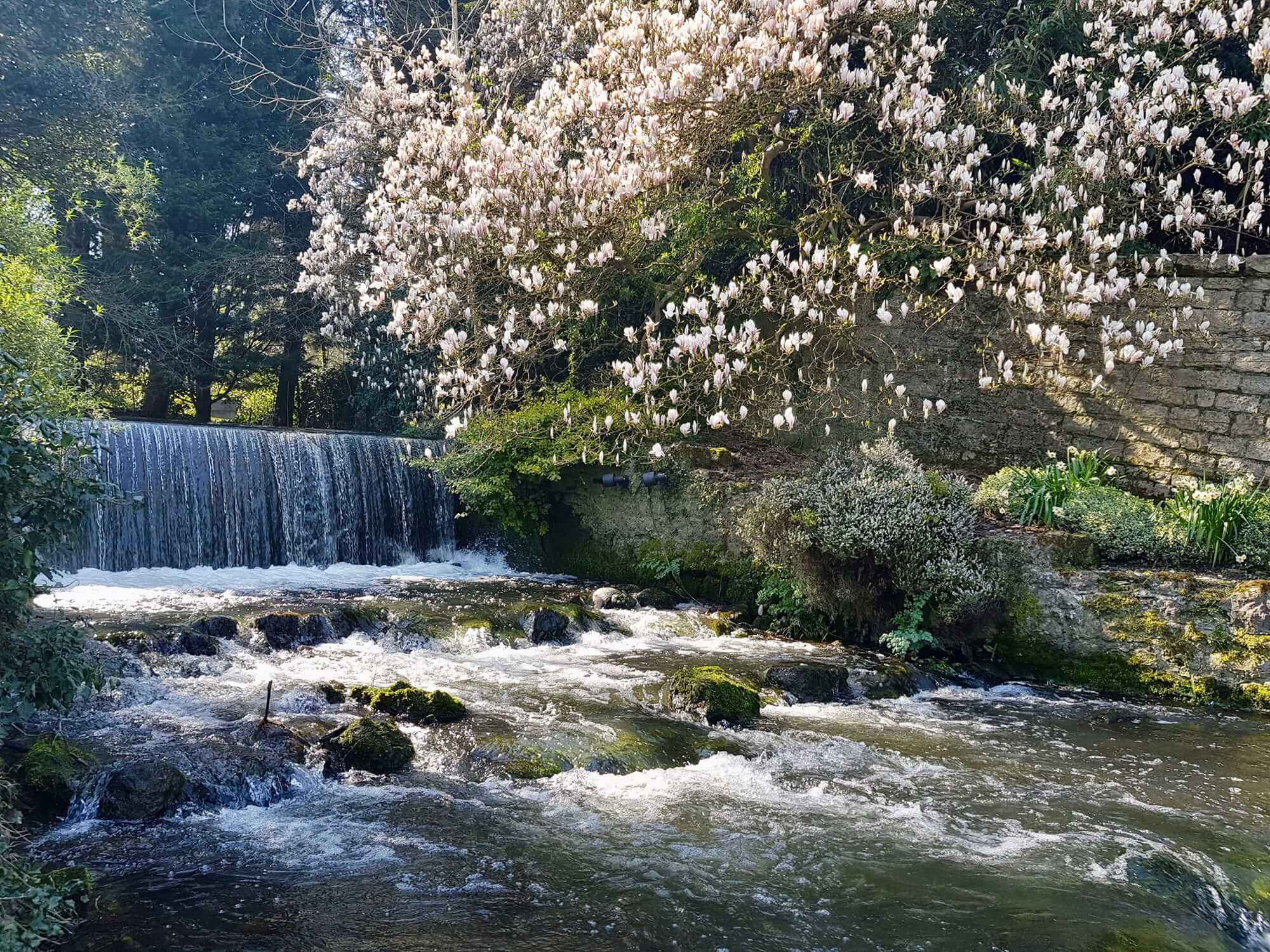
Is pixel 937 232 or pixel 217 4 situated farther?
pixel 217 4

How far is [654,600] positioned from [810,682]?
11.7 feet

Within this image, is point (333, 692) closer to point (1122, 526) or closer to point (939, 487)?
point (939, 487)

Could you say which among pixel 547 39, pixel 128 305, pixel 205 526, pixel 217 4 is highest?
pixel 217 4

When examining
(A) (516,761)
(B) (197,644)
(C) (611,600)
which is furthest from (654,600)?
(A) (516,761)

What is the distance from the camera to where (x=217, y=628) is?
8570 mm

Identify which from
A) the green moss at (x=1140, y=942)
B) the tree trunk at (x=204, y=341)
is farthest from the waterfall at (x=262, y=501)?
the green moss at (x=1140, y=942)

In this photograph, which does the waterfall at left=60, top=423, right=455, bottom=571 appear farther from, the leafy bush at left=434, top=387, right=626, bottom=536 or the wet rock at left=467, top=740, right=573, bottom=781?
the wet rock at left=467, top=740, right=573, bottom=781

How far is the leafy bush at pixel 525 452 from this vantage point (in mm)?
12094

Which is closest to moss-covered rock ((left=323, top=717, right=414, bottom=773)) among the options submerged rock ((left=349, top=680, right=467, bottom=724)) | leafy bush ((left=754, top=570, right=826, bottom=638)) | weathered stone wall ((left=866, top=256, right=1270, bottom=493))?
submerged rock ((left=349, top=680, right=467, bottom=724))

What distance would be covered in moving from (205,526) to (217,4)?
14.4 meters

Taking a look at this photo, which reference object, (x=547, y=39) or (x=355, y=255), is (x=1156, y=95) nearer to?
(x=547, y=39)

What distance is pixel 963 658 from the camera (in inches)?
350

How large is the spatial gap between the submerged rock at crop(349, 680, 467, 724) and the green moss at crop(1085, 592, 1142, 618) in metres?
5.64

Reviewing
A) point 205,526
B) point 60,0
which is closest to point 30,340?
point 205,526
